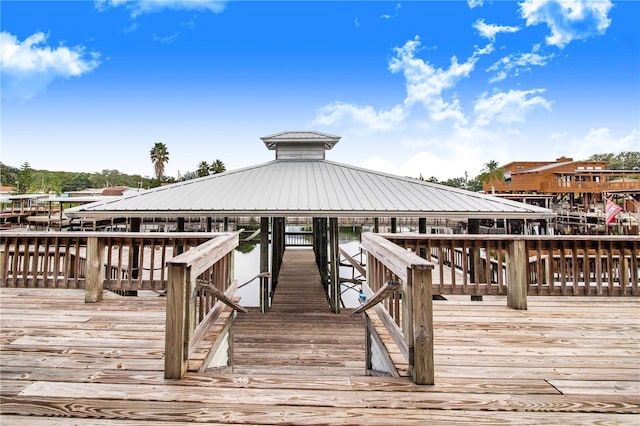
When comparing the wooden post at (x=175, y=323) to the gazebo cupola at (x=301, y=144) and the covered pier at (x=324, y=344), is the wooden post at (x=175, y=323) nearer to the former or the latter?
the covered pier at (x=324, y=344)

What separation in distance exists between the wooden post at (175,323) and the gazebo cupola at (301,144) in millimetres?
7702

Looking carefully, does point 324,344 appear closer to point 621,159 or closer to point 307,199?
point 307,199

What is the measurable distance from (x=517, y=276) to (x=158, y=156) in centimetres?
4859

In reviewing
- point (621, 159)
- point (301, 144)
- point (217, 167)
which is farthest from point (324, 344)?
point (621, 159)

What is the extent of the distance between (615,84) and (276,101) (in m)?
31.6

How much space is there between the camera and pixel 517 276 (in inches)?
151

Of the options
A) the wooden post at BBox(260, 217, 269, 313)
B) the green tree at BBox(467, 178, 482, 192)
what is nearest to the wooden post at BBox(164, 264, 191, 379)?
the wooden post at BBox(260, 217, 269, 313)

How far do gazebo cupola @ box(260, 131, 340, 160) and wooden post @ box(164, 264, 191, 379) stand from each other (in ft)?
25.3

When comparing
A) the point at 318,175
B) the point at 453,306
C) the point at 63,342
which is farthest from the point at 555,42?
the point at 63,342

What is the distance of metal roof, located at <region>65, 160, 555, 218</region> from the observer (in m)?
5.88

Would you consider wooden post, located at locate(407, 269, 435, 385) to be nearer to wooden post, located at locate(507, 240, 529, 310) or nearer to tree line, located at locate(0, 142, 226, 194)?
wooden post, located at locate(507, 240, 529, 310)

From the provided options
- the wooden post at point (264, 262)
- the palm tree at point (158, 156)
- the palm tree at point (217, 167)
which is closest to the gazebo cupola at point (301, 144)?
the wooden post at point (264, 262)

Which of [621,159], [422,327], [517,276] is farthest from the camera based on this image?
[621,159]

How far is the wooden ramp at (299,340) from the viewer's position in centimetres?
392
